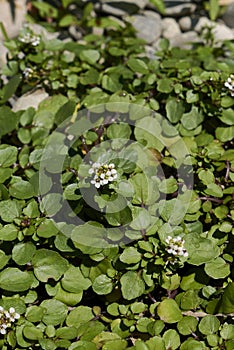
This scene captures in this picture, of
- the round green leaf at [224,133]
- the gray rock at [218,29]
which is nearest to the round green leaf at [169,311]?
the round green leaf at [224,133]

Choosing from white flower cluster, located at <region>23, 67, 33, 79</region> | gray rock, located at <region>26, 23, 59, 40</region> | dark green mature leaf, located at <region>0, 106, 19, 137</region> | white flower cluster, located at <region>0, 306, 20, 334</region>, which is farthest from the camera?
gray rock, located at <region>26, 23, 59, 40</region>

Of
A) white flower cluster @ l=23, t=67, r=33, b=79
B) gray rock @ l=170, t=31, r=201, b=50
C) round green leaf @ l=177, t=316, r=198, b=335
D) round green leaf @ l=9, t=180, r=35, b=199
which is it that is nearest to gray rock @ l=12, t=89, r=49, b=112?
white flower cluster @ l=23, t=67, r=33, b=79

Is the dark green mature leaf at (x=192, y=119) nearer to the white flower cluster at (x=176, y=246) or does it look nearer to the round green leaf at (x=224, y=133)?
the round green leaf at (x=224, y=133)

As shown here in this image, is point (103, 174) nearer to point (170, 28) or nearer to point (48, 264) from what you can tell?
point (48, 264)

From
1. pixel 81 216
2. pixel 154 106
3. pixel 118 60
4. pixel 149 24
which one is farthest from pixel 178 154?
pixel 149 24

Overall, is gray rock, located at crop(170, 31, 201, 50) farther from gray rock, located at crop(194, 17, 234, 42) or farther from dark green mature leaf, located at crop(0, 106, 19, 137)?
dark green mature leaf, located at crop(0, 106, 19, 137)

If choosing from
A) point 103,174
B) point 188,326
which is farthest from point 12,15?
point 188,326

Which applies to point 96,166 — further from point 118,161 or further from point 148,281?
point 148,281
